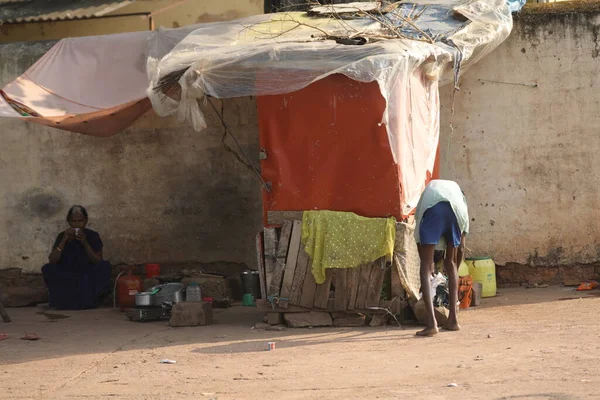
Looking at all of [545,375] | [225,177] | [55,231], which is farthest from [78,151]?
[545,375]

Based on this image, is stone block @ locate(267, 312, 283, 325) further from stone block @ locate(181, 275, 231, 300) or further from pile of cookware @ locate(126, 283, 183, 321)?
stone block @ locate(181, 275, 231, 300)

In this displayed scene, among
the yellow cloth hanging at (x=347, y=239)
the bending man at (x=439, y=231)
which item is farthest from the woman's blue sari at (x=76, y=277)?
the bending man at (x=439, y=231)

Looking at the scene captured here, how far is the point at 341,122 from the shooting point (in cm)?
844

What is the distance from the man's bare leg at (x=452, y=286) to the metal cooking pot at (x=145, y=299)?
2.87 metres

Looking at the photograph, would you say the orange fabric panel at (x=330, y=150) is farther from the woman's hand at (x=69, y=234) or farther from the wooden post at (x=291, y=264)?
the woman's hand at (x=69, y=234)

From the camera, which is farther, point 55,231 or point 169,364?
point 55,231

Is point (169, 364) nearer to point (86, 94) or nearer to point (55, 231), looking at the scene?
point (86, 94)

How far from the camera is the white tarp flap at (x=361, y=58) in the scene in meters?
8.17

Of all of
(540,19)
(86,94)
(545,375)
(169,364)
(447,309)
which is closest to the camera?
(545,375)

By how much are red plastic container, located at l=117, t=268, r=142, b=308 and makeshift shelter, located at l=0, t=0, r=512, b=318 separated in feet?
5.87

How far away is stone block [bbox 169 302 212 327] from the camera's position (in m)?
8.91

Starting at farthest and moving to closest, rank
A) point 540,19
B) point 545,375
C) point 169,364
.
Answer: point 540,19, point 169,364, point 545,375

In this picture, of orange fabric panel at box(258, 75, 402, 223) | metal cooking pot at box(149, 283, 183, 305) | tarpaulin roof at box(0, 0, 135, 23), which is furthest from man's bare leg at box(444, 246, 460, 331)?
tarpaulin roof at box(0, 0, 135, 23)

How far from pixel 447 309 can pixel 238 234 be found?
3.05 meters
